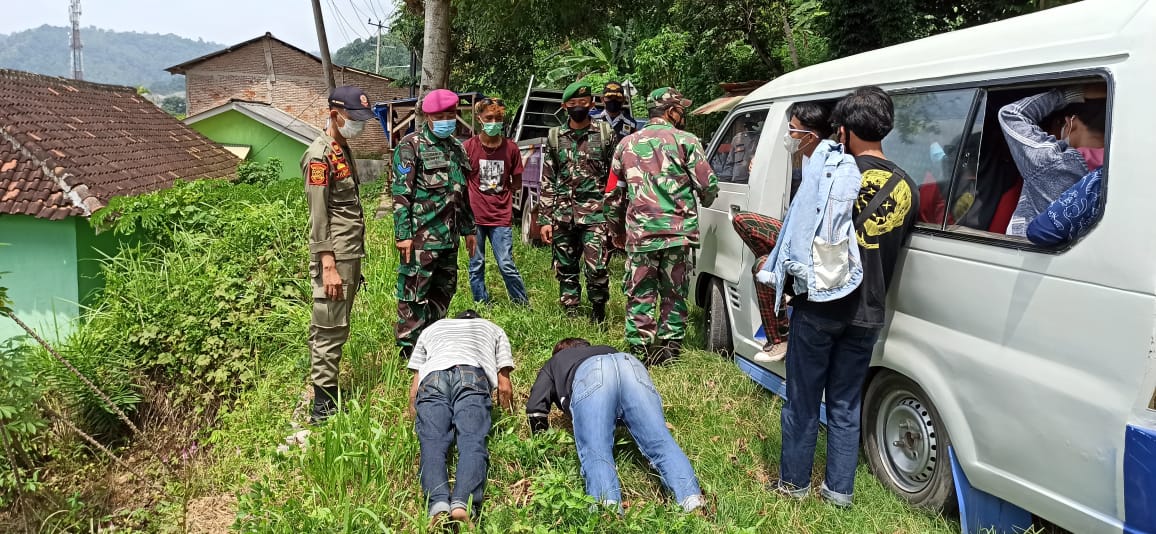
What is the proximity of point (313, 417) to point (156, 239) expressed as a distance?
480 centimetres

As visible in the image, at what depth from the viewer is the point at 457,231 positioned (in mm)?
5137

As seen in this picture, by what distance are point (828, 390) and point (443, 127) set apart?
308 centimetres

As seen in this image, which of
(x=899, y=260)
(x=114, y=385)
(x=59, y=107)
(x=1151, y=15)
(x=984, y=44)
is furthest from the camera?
(x=59, y=107)

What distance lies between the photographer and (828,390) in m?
3.07

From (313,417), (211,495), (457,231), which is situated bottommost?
(211,495)

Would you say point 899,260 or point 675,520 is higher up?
point 899,260

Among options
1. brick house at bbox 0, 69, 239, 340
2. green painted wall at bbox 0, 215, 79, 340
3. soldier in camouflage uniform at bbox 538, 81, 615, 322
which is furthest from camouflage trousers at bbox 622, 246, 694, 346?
green painted wall at bbox 0, 215, 79, 340

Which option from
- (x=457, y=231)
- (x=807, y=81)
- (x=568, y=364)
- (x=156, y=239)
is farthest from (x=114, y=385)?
(x=807, y=81)

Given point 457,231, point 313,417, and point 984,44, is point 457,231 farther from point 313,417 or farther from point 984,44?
point 984,44

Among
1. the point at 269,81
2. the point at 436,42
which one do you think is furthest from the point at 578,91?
the point at 269,81

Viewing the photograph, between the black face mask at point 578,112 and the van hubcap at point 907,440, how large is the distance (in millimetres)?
3247

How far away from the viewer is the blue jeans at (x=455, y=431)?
122 inches

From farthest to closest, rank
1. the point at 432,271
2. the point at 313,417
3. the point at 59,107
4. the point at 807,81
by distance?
the point at 59,107 → the point at 432,271 → the point at 313,417 → the point at 807,81

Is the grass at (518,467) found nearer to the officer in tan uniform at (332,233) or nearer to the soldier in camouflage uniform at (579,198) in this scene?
the officer in tan uniform at (332,233)
